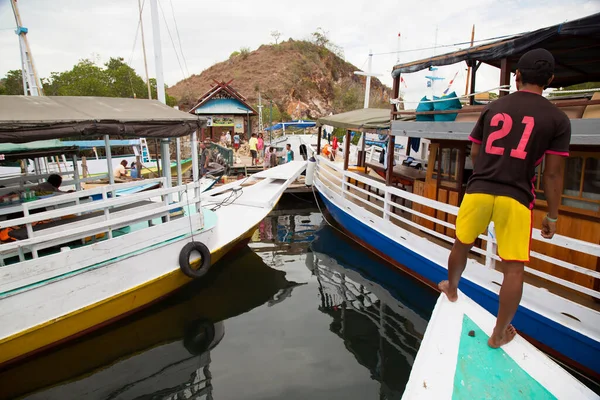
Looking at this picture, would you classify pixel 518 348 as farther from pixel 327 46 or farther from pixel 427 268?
pixel 327 46

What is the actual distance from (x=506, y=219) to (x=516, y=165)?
39cm

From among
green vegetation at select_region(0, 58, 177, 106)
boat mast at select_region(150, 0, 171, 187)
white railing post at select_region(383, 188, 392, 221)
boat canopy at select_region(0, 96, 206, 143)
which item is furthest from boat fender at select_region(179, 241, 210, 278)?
green vegetation at select_region(0, 58, 177, 106)

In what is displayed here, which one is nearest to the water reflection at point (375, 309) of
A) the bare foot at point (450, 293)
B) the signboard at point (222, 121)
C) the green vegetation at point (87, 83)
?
the bare foot at point (450, 293)

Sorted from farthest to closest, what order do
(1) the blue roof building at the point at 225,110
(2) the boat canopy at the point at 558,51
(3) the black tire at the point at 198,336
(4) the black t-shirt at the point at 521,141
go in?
(1) the blue roof building at the point at 225,110, (3) the black tire at the point at 198,336, (2) the boat canopy at the point at 558,51, (4) the black t-shirt at the point at 521,141

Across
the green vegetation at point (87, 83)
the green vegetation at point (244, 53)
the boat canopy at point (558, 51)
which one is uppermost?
the green vegetation at point (244, 53)

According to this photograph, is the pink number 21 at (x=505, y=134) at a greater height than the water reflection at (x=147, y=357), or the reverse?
the pink number 21 at (x=505, y=134)

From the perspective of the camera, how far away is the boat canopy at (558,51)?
4613 mm

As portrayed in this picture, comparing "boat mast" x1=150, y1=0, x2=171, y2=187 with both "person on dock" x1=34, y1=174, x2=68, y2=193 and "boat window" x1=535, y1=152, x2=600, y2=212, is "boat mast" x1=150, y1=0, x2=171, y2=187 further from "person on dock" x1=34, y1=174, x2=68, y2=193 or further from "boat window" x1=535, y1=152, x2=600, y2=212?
"boat window" x1=535, y1=152, x2=600, y2=212

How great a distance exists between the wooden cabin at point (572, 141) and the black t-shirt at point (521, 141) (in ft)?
8.05

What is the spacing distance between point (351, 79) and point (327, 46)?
771cm

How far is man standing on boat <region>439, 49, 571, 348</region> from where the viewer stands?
2566mm

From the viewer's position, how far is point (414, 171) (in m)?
9.76

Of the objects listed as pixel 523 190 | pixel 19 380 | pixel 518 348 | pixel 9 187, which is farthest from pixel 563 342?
pixel 9 187

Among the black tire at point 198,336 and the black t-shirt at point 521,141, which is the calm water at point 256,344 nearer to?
the black tire at point 198,336
